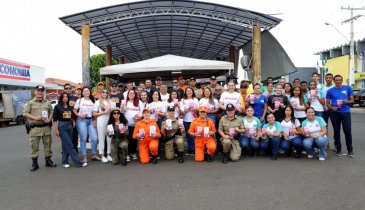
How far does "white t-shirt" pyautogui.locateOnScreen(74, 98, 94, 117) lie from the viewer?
7.06 m

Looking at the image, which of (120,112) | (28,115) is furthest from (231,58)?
(28,115)

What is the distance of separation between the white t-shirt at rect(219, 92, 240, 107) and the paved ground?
1.42 metres

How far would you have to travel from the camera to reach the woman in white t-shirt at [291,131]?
7.16m

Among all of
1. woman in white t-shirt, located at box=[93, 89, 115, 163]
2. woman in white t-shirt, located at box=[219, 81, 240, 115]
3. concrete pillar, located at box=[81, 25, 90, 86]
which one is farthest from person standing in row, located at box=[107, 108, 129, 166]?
concrete pillar, located at box=[81, 25, 90, 86]

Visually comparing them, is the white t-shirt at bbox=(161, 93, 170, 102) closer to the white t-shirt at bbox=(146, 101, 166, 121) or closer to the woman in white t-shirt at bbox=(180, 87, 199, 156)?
the white t-shirt at bbox=(146, 101, 166, 121)

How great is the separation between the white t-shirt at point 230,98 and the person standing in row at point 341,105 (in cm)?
215

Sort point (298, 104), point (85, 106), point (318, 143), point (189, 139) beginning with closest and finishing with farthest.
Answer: point (318, 143) < point (85, 106) < point (298, 104) < point (189, 139)

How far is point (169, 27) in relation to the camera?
1697 cm

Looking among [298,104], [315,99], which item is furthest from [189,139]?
[315,99]

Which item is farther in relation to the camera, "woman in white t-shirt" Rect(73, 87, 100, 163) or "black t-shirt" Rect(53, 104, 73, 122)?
"woman in white t-shirt" Rect(73, 87, 100, 163)

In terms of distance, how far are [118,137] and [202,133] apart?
1.91 m

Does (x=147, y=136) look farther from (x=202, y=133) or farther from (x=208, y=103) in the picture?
(x=208, y=103)

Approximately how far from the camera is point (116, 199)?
15.1 feet

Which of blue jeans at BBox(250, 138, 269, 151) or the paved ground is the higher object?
blue jeans at BBox(250, 138, 269, 151)
